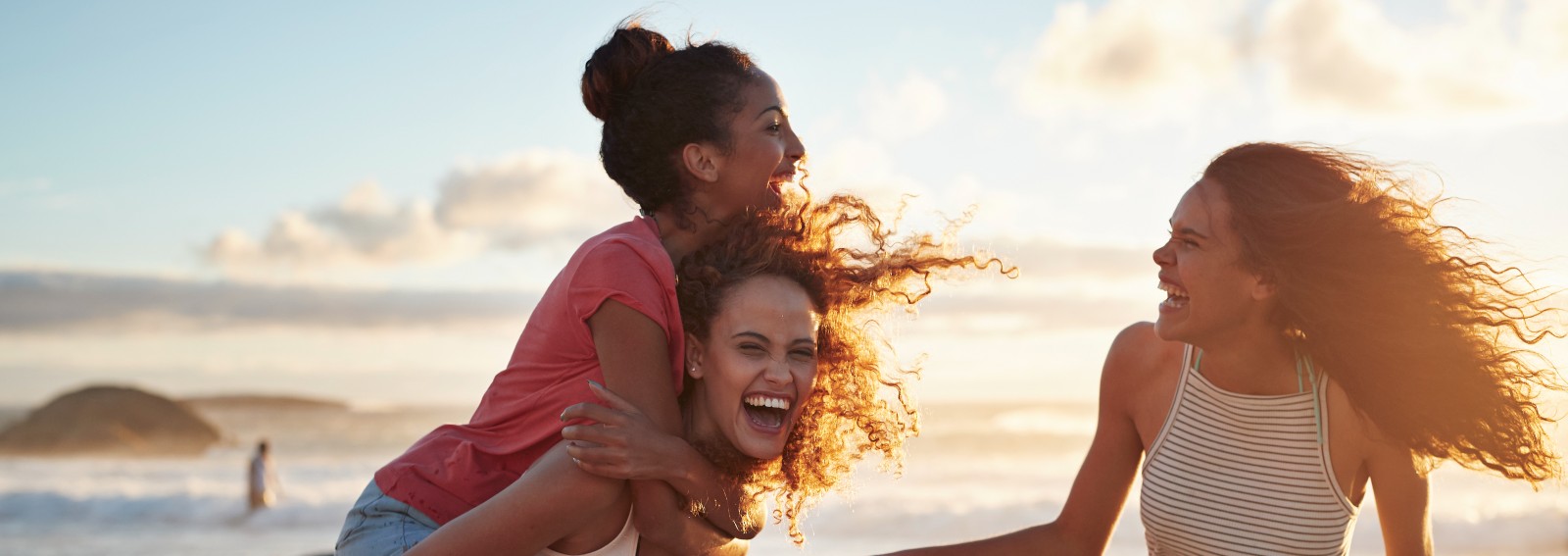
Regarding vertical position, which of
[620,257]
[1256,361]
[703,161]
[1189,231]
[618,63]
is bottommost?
[1256,361]

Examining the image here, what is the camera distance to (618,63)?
13.6 feet

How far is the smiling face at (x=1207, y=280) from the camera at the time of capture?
3.54 meters

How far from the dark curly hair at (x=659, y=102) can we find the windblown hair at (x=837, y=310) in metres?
0.31

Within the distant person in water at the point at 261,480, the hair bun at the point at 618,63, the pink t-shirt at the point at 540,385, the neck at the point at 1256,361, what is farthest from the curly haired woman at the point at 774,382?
the distant person in water at the point at 261,480

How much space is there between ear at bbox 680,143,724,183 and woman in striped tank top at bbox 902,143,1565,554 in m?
1.34

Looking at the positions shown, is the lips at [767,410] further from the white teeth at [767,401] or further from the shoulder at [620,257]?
the shoulder at [620,257]

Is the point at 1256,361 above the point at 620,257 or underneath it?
underneath

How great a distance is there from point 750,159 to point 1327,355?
5.85 ft

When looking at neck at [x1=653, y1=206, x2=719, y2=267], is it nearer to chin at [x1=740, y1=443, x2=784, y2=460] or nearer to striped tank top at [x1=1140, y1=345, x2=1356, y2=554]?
chin at [x1=740, y1=443, x2=784, y2=460]

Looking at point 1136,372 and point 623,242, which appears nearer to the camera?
point 623,242

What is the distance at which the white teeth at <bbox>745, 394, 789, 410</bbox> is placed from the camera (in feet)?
12.2

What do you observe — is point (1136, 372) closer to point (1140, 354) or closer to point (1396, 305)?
point (1140, 354)

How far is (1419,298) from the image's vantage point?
351 cm

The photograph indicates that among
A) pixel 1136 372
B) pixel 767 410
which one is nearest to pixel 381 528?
pixel 767 410
